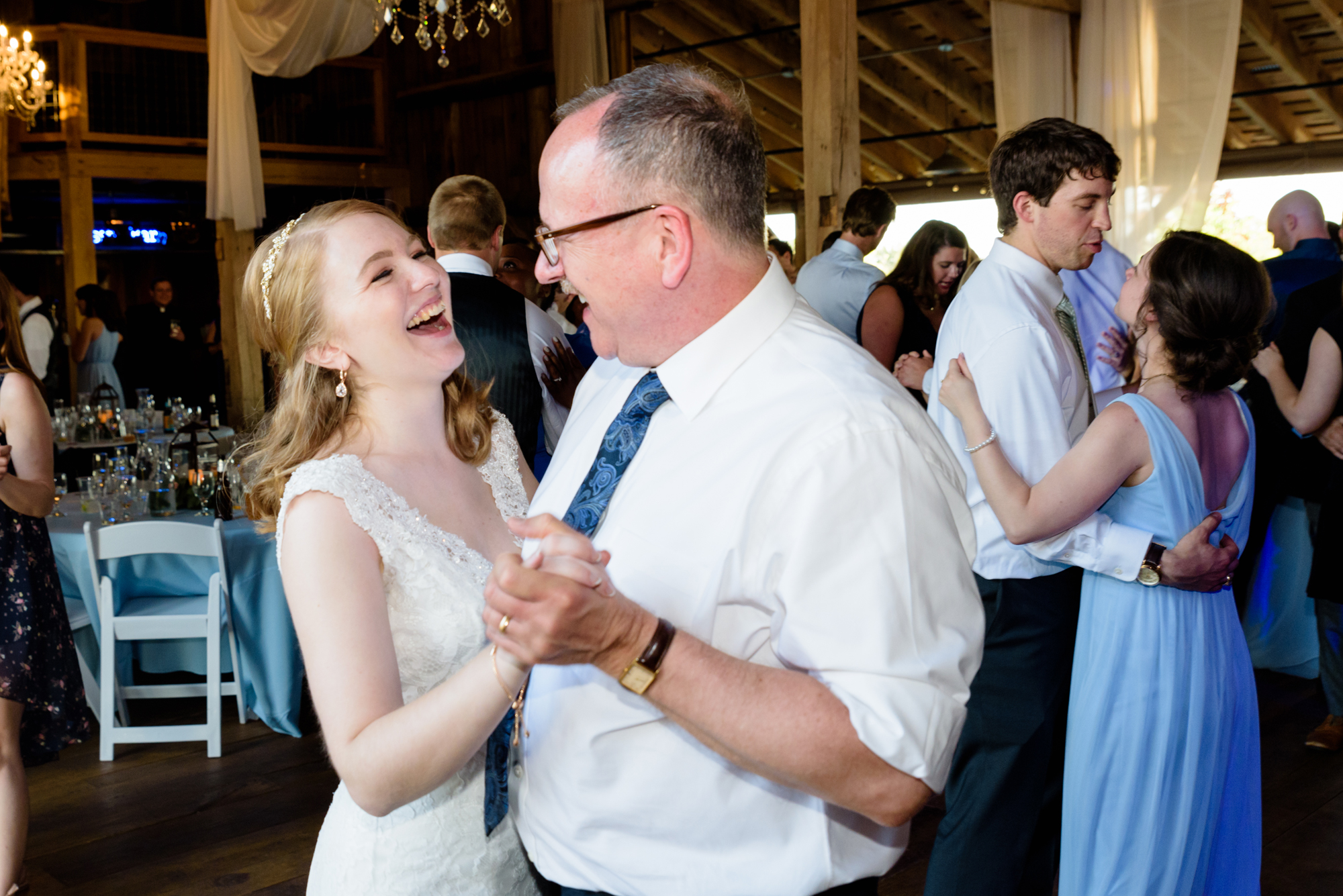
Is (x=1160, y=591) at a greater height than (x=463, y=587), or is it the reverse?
(x=463, y=587)

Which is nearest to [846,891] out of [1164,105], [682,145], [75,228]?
[682,145]

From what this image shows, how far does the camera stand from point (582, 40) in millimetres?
8656

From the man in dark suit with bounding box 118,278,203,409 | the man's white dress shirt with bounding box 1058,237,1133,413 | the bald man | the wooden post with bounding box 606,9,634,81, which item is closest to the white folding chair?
the man's white dress shirt with bounding box 1058,237,1133,413

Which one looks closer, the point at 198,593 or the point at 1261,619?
the point at 198,593

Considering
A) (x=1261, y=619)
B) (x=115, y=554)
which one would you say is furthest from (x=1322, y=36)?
(x=115, y=554)

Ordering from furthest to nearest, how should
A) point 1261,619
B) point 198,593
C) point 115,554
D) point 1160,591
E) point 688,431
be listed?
point 1261,619 → point 198,593 → point 115,554 → point 1160,591 → point 688,431

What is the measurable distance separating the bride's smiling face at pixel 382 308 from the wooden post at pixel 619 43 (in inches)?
341

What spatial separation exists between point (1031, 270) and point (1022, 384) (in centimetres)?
32

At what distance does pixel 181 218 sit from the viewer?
14.2 metres

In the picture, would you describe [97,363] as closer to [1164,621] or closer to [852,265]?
[852,265]

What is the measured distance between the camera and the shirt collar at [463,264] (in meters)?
3.52

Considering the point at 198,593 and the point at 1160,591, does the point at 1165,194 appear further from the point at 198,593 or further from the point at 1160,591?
the point at 198,593

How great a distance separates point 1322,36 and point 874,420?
12035 millimetres

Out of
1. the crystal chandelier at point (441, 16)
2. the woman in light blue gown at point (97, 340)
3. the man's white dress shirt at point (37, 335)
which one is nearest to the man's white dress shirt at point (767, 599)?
the crystal chandelier at point (441, 16)
